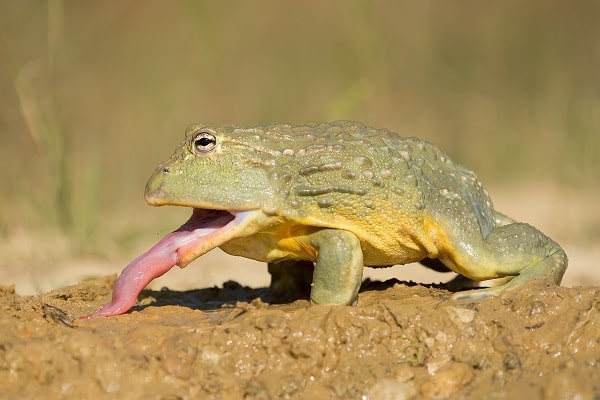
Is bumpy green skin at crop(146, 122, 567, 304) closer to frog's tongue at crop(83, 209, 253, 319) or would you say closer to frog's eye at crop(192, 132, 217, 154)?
frog's eye at crop(192, 132, 217, 154)

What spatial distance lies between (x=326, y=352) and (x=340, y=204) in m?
0.91

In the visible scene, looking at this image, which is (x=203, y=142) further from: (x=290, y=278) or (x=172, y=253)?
(x=290, y=278)

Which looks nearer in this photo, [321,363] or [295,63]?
[321,363]

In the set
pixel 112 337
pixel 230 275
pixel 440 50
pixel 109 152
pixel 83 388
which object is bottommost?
pixel 83 388

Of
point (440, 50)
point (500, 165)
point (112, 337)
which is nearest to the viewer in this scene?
point (112, 337)

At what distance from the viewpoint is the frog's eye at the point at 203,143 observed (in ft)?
17.9

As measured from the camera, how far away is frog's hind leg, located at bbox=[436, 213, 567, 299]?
18.1 feet

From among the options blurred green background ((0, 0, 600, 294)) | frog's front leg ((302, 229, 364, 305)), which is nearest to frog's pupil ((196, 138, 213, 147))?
frog's front leg ((302, 229, 364, 305))

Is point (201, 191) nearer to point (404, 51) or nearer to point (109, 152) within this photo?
point (109, 152)

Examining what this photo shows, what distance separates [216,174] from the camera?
5.39 metres

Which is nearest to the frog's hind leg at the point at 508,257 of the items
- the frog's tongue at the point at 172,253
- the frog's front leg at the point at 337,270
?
the frog's front leg at the point at 337,270

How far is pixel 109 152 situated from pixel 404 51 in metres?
6.41

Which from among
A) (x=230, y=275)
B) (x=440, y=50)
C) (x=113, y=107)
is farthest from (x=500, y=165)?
(x=113, y=107)

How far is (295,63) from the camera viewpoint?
18.1m
